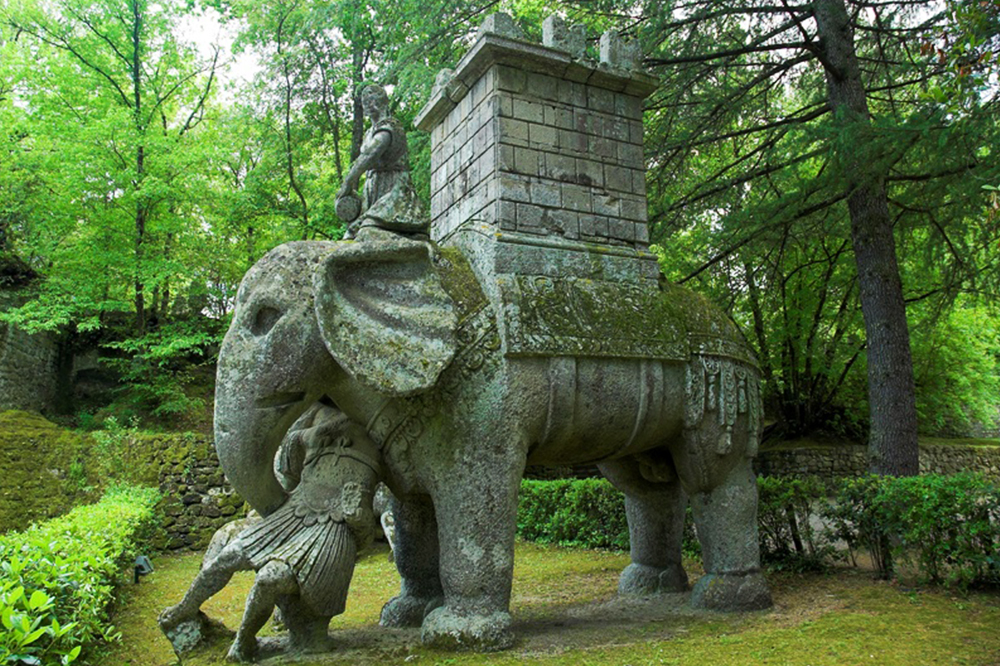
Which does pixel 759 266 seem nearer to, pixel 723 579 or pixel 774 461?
pixel 774 461

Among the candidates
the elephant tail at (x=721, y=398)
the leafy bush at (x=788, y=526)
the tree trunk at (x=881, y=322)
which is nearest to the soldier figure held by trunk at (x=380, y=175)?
the elephant tail at (x=721, y=398)

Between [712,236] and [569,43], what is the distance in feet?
15.1

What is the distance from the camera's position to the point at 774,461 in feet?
46.2

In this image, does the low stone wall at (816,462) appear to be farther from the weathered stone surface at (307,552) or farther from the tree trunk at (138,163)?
the tree trunk at (138,163)

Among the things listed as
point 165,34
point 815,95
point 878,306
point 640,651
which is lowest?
point 640,651

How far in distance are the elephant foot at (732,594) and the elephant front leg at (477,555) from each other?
5.18 ft

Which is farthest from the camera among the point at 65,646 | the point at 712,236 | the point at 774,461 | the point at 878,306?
the point at 774,461

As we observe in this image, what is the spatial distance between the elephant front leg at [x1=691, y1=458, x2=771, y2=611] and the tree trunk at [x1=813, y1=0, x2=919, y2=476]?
3337mm

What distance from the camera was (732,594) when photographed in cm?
510

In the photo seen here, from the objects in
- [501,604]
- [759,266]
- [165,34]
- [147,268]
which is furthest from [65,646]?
[165,34]

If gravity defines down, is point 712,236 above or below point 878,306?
above

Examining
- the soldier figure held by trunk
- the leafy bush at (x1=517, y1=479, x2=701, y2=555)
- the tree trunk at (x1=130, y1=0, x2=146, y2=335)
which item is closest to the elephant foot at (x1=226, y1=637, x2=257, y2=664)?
the soldier figure held by trunk

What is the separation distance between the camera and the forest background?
27.6 feet

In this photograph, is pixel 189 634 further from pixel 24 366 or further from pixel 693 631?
pixel 24 366
